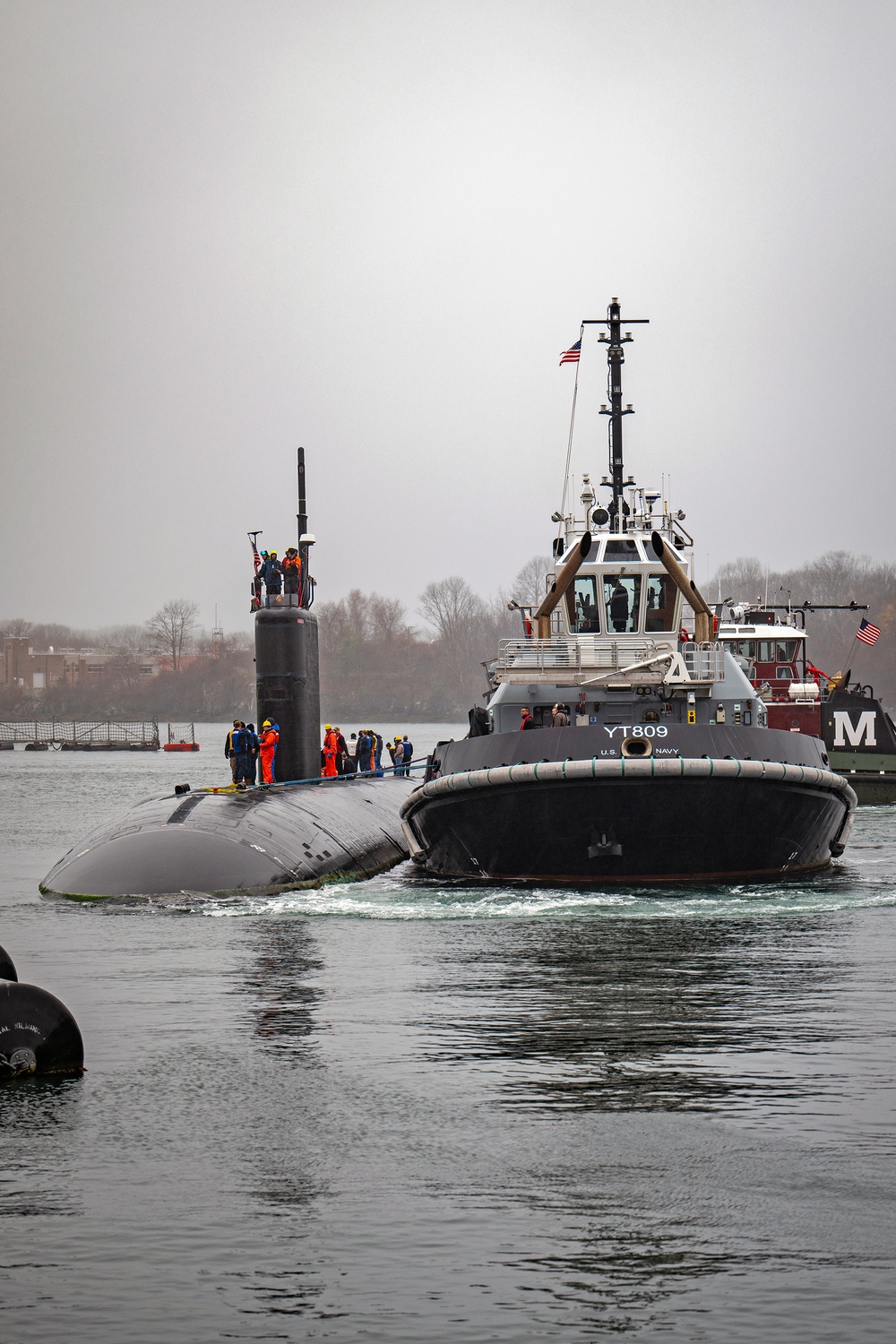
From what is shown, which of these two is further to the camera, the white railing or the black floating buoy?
the white railing

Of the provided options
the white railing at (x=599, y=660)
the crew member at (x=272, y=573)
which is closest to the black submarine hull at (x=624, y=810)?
the white railing at (x=599, y=660)

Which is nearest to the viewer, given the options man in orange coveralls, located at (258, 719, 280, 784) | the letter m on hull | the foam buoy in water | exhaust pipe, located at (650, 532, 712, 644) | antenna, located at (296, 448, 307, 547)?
the foam buoy in water

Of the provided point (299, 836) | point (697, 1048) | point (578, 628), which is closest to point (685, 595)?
point (578, 628)

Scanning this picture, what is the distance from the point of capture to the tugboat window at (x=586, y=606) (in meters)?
26.7

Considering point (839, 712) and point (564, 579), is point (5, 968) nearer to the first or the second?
point (564, 579)

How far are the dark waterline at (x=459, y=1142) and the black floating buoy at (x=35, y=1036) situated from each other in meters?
0.24

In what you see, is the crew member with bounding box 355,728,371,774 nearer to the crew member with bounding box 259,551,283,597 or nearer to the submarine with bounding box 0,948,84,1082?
the crew member with bounding box 259,551,283,597

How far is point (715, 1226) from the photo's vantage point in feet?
27.6

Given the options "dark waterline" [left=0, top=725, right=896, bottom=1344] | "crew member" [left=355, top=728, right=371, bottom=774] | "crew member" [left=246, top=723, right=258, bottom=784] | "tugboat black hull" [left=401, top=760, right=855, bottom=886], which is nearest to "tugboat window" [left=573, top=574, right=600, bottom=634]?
"tugboat black hull" [left=401, top=760, right=855, bottom=886]

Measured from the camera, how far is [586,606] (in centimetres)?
2678

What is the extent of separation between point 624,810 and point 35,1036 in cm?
1245

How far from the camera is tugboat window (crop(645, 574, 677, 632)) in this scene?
26.7 meters

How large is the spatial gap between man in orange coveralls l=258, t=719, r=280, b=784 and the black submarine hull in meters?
5.53

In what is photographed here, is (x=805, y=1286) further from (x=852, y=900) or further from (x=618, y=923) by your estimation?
(x=852, y=900)
